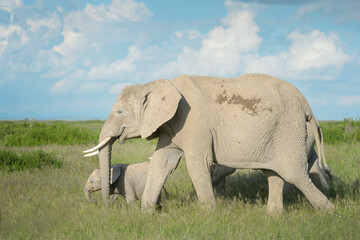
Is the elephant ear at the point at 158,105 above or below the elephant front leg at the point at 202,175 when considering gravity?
above

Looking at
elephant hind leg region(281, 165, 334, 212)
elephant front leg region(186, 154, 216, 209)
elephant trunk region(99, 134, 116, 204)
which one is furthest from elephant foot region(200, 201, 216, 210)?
elephant trunk region(99, 134, 116, 204)

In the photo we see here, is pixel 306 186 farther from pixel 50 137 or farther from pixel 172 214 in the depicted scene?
pixel 50 137

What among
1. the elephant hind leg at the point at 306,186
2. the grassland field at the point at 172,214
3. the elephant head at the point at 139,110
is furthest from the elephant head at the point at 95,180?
the elephant hind leg at the point at 306,186

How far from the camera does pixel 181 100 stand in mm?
5305

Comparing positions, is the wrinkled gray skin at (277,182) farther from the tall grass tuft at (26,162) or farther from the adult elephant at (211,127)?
the tall grass tuft at (26,162)

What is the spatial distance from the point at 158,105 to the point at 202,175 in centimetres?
112

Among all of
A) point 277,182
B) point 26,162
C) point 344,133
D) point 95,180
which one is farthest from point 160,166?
point 344,133

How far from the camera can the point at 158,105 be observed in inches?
205

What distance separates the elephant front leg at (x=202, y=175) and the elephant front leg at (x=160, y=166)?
0.43 metres

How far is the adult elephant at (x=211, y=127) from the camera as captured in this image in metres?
5.25

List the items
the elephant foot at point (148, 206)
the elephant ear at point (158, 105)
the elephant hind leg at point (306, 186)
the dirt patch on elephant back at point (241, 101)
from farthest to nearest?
1. the elephant foot at point (148, 206)
2. the elephant hind leg at point (306, 186)
3. the dirt patch on elephant back at point (241, 101)
4. the elephant ear at point (158, 105)

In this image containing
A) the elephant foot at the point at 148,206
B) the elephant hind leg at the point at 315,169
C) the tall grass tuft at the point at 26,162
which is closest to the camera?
the elephant foot at the point at 148,206

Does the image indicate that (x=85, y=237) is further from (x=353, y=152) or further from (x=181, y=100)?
(x=353, y=152)

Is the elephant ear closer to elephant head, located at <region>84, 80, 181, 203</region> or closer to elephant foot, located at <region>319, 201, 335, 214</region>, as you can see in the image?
elephant head, located at <region>84, 80, 181, 203</region>
